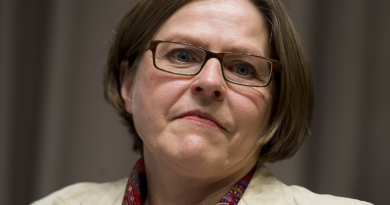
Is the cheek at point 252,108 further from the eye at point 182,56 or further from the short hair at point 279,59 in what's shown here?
the eye at point 182,56

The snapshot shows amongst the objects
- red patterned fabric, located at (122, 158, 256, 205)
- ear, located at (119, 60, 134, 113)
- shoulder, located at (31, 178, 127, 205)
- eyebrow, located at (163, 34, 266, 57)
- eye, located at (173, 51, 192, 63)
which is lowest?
shoulder, located at (31, 178, 127, 205)

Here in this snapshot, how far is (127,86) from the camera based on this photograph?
A: 152 centimetres

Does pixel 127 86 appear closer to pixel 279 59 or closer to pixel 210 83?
pixel 210 83

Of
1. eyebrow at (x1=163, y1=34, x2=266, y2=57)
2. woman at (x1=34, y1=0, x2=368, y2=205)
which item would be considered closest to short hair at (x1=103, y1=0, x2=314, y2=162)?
woman at (x1=34, y1=0, x2=368, y2=205)

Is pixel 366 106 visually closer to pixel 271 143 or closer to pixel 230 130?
pixel 271 143

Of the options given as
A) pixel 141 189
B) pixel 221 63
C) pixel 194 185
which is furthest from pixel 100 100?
pixel 221 63

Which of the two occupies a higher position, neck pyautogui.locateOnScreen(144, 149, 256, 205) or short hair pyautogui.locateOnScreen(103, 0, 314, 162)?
short hair pyautogui.locateOnScreen(103, 0, 314, 162)

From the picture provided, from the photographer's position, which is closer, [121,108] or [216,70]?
[216,70]

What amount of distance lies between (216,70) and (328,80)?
1.01 meters

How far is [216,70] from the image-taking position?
1.19m

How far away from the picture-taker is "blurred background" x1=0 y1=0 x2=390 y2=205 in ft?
6.16

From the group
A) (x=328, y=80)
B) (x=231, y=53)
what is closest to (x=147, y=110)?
(x=231, y=53)

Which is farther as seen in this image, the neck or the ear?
the ear

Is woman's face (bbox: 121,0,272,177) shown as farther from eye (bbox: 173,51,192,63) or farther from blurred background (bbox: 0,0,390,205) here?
blurred background (bbox: 0,0,390,205)
